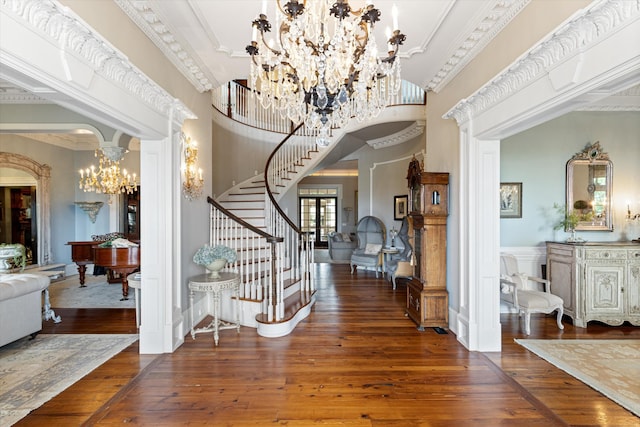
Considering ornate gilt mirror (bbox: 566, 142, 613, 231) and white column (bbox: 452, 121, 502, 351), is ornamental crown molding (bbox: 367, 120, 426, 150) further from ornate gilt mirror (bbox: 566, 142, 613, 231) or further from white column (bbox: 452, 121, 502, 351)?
white column (bbox: 452, 121, 502, 351)

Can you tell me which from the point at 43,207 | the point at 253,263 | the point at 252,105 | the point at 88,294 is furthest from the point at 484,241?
the point at 43,207

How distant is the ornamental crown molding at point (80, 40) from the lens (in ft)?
5.49

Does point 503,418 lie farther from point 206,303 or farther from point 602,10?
point 206,303

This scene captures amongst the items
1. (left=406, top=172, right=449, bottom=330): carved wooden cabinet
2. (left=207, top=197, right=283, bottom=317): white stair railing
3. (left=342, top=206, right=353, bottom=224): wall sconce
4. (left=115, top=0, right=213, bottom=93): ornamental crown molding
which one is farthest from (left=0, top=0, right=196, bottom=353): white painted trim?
(left=342, top=206, right=353, bottom=224): wall sconce

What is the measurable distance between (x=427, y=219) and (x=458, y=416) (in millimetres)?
2237

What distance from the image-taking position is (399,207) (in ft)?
26.6

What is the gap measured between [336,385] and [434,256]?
2084 millimetres

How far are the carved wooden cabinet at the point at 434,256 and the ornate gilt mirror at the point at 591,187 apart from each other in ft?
7.61

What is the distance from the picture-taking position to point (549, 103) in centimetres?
231

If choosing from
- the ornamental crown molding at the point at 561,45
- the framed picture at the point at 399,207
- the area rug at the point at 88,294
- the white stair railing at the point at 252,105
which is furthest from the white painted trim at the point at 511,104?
the area rug at the point at 88,294

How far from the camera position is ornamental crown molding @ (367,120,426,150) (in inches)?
285

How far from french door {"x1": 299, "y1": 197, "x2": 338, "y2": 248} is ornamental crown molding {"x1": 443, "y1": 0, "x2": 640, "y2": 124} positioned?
10917 mm

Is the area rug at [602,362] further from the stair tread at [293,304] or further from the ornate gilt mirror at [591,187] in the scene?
the stair tread at [293,304]

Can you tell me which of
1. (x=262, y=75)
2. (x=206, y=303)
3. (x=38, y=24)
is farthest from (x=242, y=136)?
(x=38, y=24)
